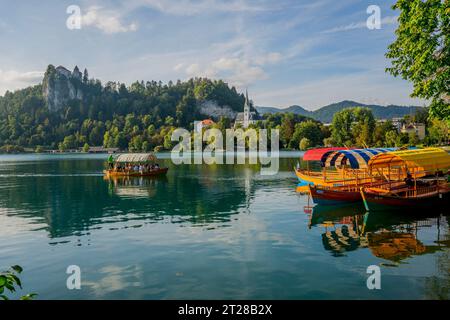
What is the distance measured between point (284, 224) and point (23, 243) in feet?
56.4

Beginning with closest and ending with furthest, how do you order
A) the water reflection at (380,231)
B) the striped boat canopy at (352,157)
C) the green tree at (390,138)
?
the water reflection at (380,231), the striped boat canopy at (352,157), the green tree at (390,138)

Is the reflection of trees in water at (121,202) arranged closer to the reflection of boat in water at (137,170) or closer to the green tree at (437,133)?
the reflection of boat in water at (137,170)

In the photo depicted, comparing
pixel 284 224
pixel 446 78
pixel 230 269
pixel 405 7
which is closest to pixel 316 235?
pixel 284 224

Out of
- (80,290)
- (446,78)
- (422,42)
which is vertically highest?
(422,42)

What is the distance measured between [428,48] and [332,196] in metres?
14.5

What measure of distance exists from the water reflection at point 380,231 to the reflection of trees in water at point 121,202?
817 centimetres

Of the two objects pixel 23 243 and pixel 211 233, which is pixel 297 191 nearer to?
pixel 211 233

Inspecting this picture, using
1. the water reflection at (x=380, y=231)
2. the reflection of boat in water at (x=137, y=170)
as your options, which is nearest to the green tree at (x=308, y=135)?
the reflection of boat in water at (x=137, y=170)

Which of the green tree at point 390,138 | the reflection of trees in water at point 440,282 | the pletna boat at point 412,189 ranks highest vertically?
the green tree at point 390,138

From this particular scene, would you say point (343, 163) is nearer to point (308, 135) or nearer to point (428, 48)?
point (428, 48)

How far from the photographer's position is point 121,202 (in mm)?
39156

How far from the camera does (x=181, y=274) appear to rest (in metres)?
16.9

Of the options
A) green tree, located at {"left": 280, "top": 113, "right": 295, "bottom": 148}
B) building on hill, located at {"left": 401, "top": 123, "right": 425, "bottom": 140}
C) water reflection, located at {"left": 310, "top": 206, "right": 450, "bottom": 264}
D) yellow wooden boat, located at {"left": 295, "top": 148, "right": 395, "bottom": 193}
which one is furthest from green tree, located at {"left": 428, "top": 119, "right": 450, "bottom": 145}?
green tree, located at {"left": 280, "top": 113, "right": 295, "bottom": 148}

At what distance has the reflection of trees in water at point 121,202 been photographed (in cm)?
3030
